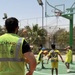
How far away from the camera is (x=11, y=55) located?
3885 millimetres

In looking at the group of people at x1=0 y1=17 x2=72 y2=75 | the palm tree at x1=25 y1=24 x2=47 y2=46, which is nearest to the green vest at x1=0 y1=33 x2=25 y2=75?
the group of people at x1=0 y1=17 x2=72 y2=75

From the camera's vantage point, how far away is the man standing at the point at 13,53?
150 inches

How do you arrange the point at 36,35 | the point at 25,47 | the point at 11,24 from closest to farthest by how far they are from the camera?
the point at 25,47, the point at 11,24, the point at 36,35

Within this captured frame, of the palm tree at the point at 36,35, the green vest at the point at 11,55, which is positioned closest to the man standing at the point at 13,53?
the green vest at the point at 11,55

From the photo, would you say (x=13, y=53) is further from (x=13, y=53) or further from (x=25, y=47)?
(x=25, y=47)

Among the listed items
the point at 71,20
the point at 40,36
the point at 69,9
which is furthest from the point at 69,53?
the point at 40,36

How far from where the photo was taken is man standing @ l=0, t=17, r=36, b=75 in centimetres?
381

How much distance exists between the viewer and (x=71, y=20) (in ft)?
80.4

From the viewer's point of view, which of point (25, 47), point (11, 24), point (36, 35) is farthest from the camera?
point (36, 35)

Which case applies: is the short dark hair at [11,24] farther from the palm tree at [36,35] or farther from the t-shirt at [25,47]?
the palm tree at [36,35]

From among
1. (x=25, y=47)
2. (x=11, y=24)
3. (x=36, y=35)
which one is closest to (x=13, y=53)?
(x=25, y=47)

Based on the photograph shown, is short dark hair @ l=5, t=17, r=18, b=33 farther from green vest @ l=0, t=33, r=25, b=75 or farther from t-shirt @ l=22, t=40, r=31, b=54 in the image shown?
t-shirt @ l=22, t=40, r=31, b=54

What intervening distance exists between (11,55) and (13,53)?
39 millimetres

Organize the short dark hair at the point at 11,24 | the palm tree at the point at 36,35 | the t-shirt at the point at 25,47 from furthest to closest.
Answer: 1. the palm tree at the point at 36,35
2. the short dark hair at the point at 11,24
3. the t-shirt at the point at 25,47
